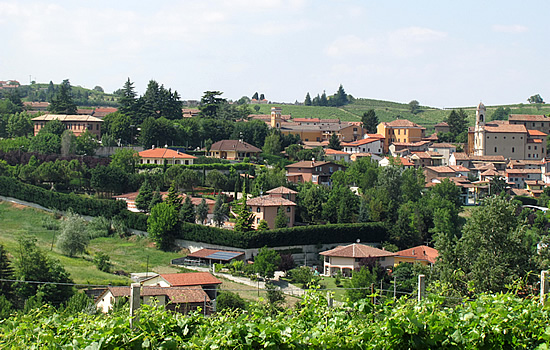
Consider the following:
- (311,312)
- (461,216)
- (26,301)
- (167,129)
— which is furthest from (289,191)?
(311,312)

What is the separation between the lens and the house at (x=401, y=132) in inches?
2977

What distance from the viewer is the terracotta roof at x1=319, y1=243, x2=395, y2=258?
37.6 metres

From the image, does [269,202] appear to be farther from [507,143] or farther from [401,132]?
[507,143]

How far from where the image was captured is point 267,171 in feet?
170

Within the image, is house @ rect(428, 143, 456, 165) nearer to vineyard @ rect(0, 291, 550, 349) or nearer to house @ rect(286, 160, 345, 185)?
house @ rect(286, 160, 345, 185)

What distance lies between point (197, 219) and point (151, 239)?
12.5 ft

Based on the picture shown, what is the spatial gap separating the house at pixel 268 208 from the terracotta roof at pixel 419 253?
7866mm

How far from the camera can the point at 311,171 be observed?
55250mm

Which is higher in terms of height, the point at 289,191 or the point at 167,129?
the point at 167,129

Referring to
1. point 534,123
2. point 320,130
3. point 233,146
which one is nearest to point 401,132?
point 320,130

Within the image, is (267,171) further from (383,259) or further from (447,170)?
(447,170)

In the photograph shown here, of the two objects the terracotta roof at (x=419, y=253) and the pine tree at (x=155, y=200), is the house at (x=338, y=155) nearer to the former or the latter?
the terracotta roof at (x=419, y=253)

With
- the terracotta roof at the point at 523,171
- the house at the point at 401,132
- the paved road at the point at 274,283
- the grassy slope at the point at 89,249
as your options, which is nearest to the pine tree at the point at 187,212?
the grassy slope at the point at 89,249

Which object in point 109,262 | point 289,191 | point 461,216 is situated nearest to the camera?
point 109,262
